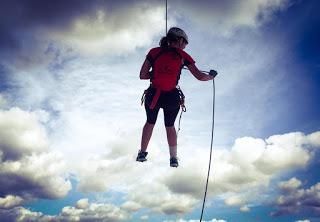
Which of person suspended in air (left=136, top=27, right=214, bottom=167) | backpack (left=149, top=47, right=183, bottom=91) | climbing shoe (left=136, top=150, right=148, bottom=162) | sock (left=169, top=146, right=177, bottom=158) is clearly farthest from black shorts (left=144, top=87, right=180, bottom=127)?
climbing shoe (left=136, top=150, right=148, bottom=162)

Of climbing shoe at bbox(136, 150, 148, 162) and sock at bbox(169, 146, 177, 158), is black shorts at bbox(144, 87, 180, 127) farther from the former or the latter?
climbing shoe at bbox(136, 150, 148, 162)

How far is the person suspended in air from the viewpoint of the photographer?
891cm

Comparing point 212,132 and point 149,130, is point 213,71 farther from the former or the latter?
point 149,130

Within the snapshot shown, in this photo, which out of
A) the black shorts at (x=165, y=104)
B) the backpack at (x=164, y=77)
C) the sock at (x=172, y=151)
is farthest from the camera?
the sock at (x=172, y=151)

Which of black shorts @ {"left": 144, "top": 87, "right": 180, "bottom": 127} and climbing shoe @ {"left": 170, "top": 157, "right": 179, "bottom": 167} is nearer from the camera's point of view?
black shorts @ {"left": 144, "top": 87, "right": 180, "bottom": 127}

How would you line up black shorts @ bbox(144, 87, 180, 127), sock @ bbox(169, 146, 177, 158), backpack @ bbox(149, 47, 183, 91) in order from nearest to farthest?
backpack @ bbox(149, 47, 183, 91) → black shorts @ bbox(144, 87, 180, 127) → sock @ bbox(169, 146, 177, 158)

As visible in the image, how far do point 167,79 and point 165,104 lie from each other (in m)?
0.75

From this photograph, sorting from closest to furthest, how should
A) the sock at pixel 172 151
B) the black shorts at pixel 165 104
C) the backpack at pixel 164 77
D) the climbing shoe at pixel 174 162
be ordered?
the backpack at pixel 164 77 → the black shorts at pixel 165 104 → the climbing shoe at pixel 174 162 → the sock at pixel 172 151

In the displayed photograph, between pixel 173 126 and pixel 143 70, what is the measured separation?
5.94 ft

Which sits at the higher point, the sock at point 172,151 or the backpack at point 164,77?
the backpack at point 164,77

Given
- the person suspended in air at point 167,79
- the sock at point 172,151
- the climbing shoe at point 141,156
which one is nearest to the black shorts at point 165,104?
the person suspended in air at point 167,79

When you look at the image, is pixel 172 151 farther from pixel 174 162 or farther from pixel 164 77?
pixel 164 77

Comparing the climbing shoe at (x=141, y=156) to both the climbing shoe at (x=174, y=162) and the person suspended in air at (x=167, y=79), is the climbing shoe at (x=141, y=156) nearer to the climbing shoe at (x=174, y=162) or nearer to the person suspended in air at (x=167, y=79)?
the person suspended in air at (x=167, y=79)

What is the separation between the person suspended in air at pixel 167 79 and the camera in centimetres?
891
